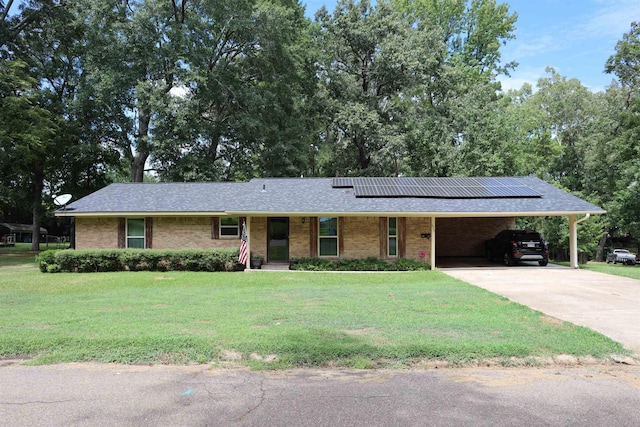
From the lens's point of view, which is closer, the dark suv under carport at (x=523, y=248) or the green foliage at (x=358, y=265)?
the green foliage at (x=358, y=265)

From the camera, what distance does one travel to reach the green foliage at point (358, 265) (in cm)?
1622

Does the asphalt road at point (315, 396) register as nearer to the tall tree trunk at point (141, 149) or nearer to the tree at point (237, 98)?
the tree at point (237, 98)

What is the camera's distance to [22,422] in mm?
3602

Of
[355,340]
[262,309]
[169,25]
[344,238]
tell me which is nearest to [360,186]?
[344,238]

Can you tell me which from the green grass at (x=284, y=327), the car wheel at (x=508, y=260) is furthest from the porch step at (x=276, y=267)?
the car wheel at (x=508, y=260)

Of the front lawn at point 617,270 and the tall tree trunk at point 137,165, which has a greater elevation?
the tall tree trunk at point 137,165

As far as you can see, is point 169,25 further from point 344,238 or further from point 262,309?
point 262,309

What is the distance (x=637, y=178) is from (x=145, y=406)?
29271mm

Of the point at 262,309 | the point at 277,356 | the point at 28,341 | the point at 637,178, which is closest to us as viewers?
the point at 277,356

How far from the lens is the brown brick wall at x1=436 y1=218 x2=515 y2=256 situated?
22.2 meters

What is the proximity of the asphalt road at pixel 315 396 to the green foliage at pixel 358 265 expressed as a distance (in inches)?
442

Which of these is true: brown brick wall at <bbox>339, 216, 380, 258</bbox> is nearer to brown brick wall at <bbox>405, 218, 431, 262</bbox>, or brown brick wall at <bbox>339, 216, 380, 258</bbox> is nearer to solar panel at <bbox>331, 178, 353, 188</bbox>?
brown brick wall at <bbox>405, 218, 431, 262</bbox>

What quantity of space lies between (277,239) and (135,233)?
21.1ft

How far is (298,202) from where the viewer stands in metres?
17.2
